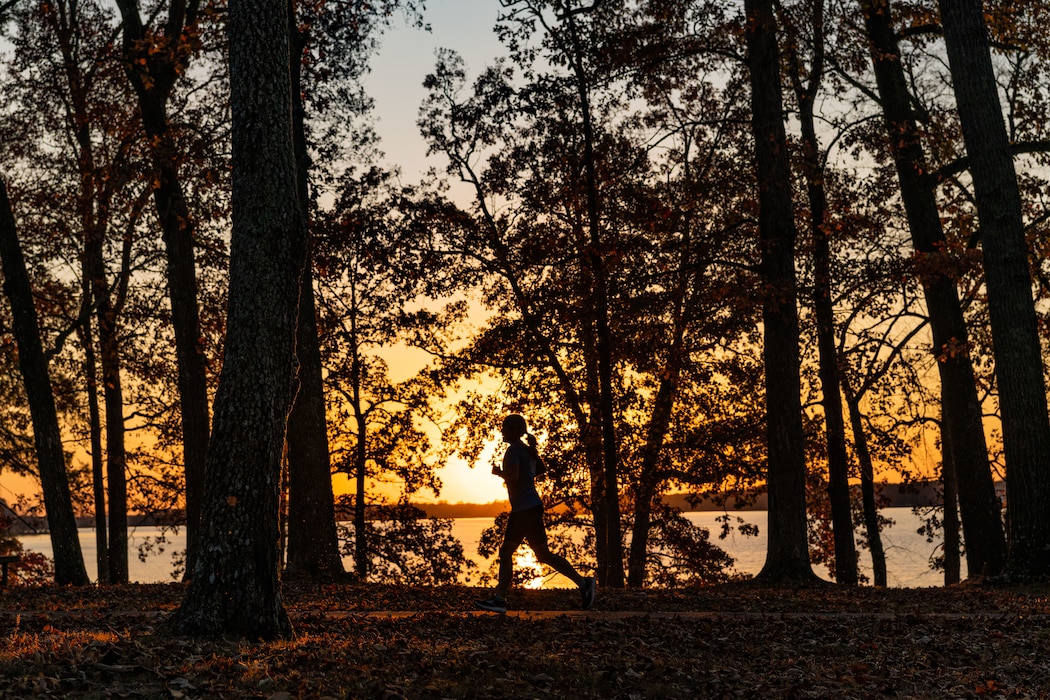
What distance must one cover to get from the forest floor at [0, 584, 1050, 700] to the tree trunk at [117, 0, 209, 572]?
4223mm

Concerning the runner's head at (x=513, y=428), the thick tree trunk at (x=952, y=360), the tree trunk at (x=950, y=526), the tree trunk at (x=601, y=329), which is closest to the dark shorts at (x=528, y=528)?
the runner's head at (x=513, y=428)

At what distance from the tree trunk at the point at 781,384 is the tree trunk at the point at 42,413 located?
11.1 metres

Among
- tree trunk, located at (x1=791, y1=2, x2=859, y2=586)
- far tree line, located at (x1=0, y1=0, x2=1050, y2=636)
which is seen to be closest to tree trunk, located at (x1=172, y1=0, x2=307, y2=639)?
far tree line, located at (x1=0, y1=0, x2=1050, y2=636)

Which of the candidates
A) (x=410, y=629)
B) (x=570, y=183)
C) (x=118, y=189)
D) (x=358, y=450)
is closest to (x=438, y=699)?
(x=410, y=629)

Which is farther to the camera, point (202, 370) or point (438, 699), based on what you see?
point (202, 370)

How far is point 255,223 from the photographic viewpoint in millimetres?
8055

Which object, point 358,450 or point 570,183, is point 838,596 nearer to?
point 570,183

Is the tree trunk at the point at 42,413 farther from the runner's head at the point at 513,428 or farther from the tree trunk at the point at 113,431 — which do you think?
the runner's head at the point at 513,428

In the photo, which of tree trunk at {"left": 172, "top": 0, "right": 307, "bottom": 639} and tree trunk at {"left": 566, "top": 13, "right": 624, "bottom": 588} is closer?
tree trunk at {"left": 172, "top": 0, "right": 307, "bottom": 639}

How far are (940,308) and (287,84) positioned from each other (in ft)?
44.7

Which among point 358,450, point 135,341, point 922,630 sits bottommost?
point 922,630

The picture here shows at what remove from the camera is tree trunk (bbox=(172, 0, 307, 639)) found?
7590 millimetres

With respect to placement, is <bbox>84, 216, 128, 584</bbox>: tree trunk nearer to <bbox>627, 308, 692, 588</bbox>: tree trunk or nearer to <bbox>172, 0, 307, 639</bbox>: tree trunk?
<bbox>627, 308, 692, 588</bbox>: tree trunk

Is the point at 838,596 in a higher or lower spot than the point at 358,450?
lower
